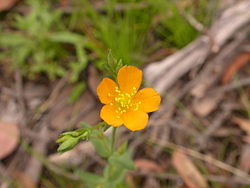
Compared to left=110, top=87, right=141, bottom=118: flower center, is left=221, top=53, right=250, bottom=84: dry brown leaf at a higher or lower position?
lower

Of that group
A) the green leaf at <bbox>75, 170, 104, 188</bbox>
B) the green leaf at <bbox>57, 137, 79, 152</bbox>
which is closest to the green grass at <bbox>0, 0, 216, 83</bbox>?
the green leaf at <bbox>75, 170, 104, 188</bbox>

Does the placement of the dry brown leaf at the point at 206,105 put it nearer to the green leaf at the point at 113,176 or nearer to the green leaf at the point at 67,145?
the green leaf at the point at 113,176

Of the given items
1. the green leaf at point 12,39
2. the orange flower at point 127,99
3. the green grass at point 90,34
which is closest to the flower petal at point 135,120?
the orange flower at point 127,99

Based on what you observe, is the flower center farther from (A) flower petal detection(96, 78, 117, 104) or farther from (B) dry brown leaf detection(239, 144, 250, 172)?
(B) dry brown leaf detection(239, 144, 250, 172)

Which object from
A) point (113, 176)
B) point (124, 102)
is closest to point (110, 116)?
point (124, 102)

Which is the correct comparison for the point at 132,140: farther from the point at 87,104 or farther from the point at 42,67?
the point at 42,67

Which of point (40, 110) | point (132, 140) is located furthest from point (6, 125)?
point (132, 140)

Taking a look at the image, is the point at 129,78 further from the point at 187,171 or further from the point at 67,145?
the point at 187,171
